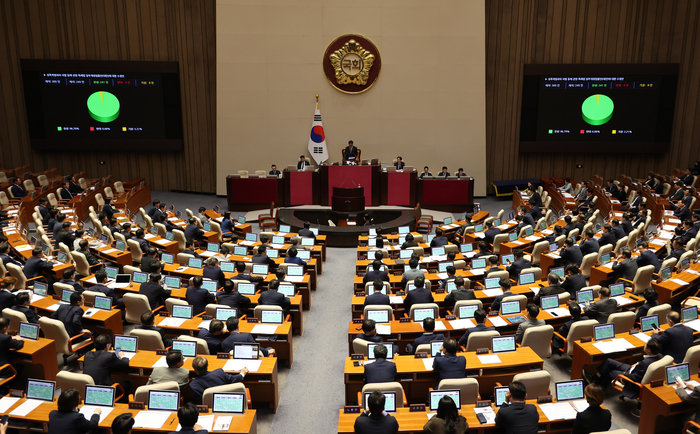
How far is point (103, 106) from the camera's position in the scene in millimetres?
20500

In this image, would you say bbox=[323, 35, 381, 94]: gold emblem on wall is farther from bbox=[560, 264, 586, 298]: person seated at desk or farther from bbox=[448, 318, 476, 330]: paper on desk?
bbox=[448, 318, 476, 330]: paper on desk

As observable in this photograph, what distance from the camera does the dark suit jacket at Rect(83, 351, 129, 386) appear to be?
6209mm

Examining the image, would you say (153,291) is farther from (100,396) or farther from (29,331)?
(100,396)

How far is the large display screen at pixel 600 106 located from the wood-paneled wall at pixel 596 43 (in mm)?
515

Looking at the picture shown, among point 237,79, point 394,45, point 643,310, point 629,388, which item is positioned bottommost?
point 629,388

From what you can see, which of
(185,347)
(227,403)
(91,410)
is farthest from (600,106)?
(91,410)

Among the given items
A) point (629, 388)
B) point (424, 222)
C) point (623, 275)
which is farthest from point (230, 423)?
point (424, 222)

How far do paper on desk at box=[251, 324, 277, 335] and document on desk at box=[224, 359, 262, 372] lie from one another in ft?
2.83

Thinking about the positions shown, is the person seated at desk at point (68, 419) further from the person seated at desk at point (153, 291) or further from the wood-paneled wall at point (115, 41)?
the wood-paneled wall at point (115, 41)

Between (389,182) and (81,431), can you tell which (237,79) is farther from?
(81,431)

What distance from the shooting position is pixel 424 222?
15.9 m

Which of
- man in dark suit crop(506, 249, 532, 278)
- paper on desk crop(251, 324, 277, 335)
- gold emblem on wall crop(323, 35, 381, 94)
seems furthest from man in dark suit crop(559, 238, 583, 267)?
gold emblem on wall crop(323, 35, 381, 94)

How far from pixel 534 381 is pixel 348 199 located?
37.7 ft

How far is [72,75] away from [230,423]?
1935 cm
